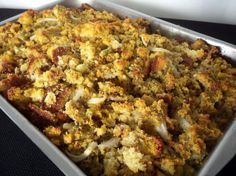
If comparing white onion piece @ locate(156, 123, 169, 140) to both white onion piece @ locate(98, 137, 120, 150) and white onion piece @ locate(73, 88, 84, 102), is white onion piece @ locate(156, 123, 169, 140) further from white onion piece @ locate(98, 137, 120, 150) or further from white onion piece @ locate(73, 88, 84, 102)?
white onion piece @ locate(73, 88, 84, 102)

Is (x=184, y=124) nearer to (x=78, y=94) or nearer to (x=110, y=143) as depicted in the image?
(x=110, y=143)

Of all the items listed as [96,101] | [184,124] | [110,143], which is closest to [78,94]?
[96,101]

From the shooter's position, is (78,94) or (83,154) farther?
(78,94)

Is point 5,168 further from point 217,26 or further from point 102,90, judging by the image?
point 217,26

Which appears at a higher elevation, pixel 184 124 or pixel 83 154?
pixel 184 124

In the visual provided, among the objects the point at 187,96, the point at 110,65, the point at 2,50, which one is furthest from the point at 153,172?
the point at 2,50

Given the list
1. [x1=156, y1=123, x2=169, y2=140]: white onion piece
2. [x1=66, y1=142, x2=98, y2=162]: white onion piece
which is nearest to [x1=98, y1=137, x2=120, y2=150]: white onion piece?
[x1=66, y1=142, x2=98, y2=162]: white onion piece

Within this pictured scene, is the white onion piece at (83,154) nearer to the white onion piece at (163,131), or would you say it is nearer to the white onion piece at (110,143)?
the white onion piece at (110,143)
